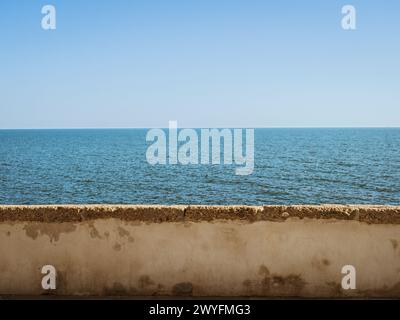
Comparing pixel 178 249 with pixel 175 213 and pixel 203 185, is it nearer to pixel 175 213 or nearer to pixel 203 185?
pixel 175 213

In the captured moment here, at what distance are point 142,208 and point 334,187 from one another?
30.7m

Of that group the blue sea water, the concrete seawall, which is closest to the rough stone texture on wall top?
the concrete seawall

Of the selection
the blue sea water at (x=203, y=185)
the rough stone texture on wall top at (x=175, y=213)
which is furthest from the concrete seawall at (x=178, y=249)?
the blue sea water at (x=203, y=185)

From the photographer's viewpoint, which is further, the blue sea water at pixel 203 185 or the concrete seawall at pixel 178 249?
the blue sea water at pixel 203 185

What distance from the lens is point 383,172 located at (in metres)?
41.6

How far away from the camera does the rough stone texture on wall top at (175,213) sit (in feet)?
13.1

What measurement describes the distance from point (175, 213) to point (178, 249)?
34 centimetres

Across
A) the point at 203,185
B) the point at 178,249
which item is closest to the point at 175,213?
the point at 178,249

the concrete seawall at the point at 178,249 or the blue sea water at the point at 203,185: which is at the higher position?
the concrete seawall at the point at 178,249

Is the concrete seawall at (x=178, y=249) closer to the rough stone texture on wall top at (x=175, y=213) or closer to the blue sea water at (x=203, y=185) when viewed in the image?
the rough stone texture on wall top at (x=175, y=213)

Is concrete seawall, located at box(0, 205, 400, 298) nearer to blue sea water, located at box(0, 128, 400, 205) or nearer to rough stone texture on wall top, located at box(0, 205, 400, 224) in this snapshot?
rough stone texture on wall top, located at box(0, 205, 400, 224)

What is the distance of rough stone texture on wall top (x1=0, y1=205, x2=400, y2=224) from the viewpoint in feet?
13.1

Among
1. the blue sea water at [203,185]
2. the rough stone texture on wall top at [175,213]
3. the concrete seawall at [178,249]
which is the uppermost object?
the rough stone texture on wall top at [175,213]

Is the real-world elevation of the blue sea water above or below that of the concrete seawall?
below
